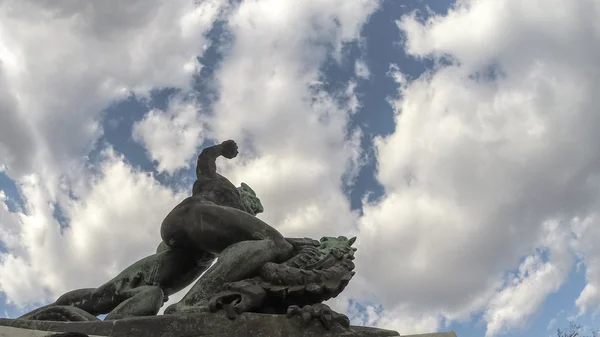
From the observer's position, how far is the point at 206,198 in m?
7.16

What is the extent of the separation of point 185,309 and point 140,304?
59 cm

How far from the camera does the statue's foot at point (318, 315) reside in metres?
5.66

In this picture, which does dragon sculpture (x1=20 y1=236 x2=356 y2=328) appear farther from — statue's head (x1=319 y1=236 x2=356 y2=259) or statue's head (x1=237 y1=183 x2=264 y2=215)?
statue's head (x1=237 y1=183 x2=264 y2=215)

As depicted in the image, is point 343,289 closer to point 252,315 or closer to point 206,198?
point 252,315

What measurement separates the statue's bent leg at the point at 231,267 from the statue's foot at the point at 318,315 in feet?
2.46

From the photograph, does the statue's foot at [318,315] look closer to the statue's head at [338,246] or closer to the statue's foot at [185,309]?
the statue's foot at [185,309]

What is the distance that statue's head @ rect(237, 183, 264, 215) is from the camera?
7845 millimetres

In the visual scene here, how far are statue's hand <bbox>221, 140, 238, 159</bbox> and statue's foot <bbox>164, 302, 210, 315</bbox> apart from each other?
249cm

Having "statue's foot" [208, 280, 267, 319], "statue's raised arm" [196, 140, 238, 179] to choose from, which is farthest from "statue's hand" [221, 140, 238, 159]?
"statue's foot" [208, 280, 267, 319]

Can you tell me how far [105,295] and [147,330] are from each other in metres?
1.66

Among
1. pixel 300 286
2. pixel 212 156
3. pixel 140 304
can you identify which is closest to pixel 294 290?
pixel 300 286

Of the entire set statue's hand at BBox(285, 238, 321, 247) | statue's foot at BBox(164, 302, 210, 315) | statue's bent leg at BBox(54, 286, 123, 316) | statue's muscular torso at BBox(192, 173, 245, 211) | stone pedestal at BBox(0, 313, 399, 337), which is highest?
statue's muscular torso at BBox(192, 173, 245, 211)

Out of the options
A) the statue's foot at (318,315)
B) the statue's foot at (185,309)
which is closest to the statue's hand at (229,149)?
the statue's foot at (185,309)

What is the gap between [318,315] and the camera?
18.6ft
